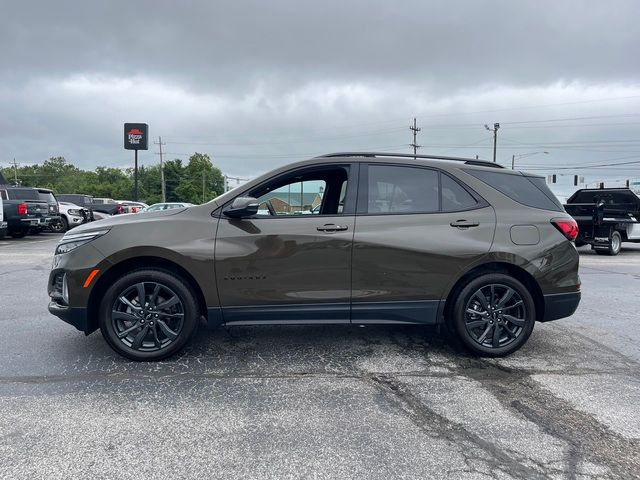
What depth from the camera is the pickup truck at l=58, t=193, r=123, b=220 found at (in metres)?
25.3

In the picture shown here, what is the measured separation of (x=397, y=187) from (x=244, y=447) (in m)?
2.58

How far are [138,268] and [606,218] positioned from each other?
13.7m

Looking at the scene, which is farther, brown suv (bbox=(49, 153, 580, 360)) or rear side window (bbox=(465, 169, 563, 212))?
rear side window (bbox=(465, 169, 563, 212))

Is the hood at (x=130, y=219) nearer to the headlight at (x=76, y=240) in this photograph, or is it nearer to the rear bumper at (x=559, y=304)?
the headlight at (x=76, y=240)

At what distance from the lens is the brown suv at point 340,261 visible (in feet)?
12.9

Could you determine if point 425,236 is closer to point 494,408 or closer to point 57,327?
point 494,408

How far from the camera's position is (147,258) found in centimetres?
402

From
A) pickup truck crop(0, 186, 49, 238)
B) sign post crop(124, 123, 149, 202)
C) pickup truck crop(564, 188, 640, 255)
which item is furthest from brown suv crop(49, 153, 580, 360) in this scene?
sign post crop(124, 123, 149, 202)

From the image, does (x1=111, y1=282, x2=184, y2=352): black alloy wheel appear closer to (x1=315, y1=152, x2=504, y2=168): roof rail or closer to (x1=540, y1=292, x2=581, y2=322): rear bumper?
(x1=315, y1=152, x2=504, y2=168): roof rail

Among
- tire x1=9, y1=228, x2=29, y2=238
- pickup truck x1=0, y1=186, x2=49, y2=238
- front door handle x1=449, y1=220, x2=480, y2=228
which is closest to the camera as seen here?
front door handle x1=449, y1=220, x2=480, y2=228

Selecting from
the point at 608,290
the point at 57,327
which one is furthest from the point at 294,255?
the point at 608,290

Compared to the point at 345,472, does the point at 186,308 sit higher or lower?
higher

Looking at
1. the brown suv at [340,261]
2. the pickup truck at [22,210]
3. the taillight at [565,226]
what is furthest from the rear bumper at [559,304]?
the pickup truck at [22,210]

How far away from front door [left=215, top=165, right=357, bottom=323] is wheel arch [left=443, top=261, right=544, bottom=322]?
97 cm
